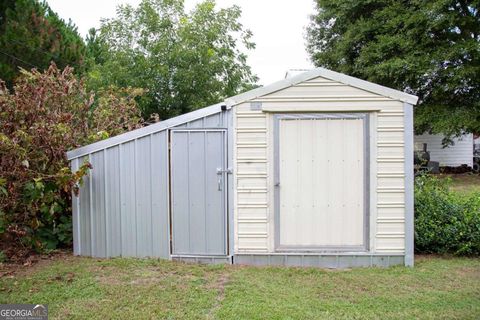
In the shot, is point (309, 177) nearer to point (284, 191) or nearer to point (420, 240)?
point (284, 191)

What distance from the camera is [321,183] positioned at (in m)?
4.97

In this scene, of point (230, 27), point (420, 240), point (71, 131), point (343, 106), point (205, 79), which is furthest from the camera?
point (230, 27)

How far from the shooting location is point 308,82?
4.91 meters

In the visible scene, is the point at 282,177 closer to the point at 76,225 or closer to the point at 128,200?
the point at 128,200

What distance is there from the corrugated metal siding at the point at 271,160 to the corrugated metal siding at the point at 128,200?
0.51m

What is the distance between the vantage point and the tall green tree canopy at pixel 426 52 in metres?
14.1

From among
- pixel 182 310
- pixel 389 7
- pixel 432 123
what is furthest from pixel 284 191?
pixel 389 7

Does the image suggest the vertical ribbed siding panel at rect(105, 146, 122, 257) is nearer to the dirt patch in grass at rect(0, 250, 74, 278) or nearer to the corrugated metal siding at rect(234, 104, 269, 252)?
the dirt patch in grass at rect(0, 250, 74, 278)

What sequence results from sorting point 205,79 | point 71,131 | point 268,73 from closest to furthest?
point 71,131
point 205,79
point 268,73

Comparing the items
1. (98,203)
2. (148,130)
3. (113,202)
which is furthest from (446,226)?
(98,203)

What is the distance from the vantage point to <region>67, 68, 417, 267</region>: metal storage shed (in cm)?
489

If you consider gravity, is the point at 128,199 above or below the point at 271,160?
below

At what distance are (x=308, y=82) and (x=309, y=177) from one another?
3.89ft

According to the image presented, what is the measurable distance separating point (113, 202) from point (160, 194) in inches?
25.8
